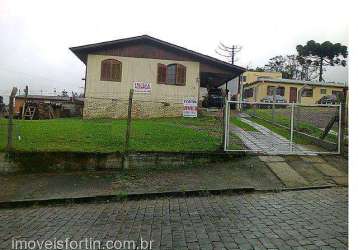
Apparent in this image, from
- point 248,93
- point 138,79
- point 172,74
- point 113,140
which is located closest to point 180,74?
point 172,74

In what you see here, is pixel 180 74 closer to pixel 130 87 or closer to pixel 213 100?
pixel 130 87

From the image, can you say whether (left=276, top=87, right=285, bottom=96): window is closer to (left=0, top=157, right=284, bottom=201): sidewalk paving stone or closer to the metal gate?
the metal gate

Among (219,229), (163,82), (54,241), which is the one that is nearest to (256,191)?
Result: (219,229)

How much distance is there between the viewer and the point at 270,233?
4.11m

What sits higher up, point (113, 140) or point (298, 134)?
point (298, 134)

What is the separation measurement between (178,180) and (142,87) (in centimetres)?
1462

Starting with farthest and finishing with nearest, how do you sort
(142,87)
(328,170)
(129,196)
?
(142,87) < (328,170) < (129,196)

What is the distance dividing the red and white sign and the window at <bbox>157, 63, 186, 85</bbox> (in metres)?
0.84

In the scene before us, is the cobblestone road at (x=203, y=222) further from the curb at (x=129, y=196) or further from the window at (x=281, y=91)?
the window at (x=281, y=91)

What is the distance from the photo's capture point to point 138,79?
2106cm

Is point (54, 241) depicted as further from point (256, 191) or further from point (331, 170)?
point (331, 170)

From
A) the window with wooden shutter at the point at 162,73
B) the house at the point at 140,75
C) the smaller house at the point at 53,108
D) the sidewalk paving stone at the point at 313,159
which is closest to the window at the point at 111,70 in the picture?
the house at the point at 140,75

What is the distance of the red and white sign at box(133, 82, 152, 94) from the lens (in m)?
21.1

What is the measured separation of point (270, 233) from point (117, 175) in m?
4.29
